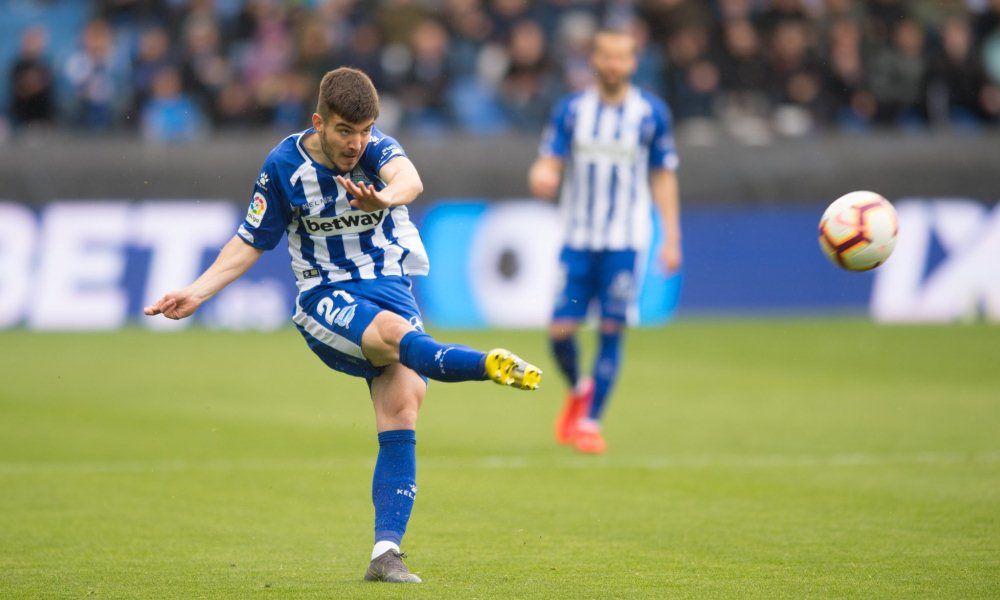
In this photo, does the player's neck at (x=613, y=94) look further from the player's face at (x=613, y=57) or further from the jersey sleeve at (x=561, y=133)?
the jersey sleeve at (x=561, y=133)

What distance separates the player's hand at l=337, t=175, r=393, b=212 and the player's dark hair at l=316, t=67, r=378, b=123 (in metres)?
0.24

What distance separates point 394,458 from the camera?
19.4ft

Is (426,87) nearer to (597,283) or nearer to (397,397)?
(597,283)

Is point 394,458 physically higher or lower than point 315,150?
lower

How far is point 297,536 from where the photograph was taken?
682 centimetres

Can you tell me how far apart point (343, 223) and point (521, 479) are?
2848mm

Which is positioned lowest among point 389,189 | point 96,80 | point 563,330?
point 563,330

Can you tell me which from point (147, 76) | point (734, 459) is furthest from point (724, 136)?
point (734, 459)

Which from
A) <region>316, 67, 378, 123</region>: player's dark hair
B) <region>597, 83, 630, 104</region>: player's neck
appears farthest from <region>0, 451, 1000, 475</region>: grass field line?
<region>316, 67, 378, 123</region>: player's dark hair

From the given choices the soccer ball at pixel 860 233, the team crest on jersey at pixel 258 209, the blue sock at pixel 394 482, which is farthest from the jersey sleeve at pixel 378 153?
the soccer ball at pixel 860 233

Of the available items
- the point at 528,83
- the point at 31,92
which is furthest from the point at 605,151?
the point at 31,92

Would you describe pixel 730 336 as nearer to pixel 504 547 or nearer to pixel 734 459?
pixel 734 459

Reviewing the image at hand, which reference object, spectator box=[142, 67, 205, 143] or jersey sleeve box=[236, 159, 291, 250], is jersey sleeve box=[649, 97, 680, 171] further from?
spectator box=[142, 67, 205, 143]

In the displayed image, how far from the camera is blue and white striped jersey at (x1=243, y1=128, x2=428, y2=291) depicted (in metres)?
6.00
